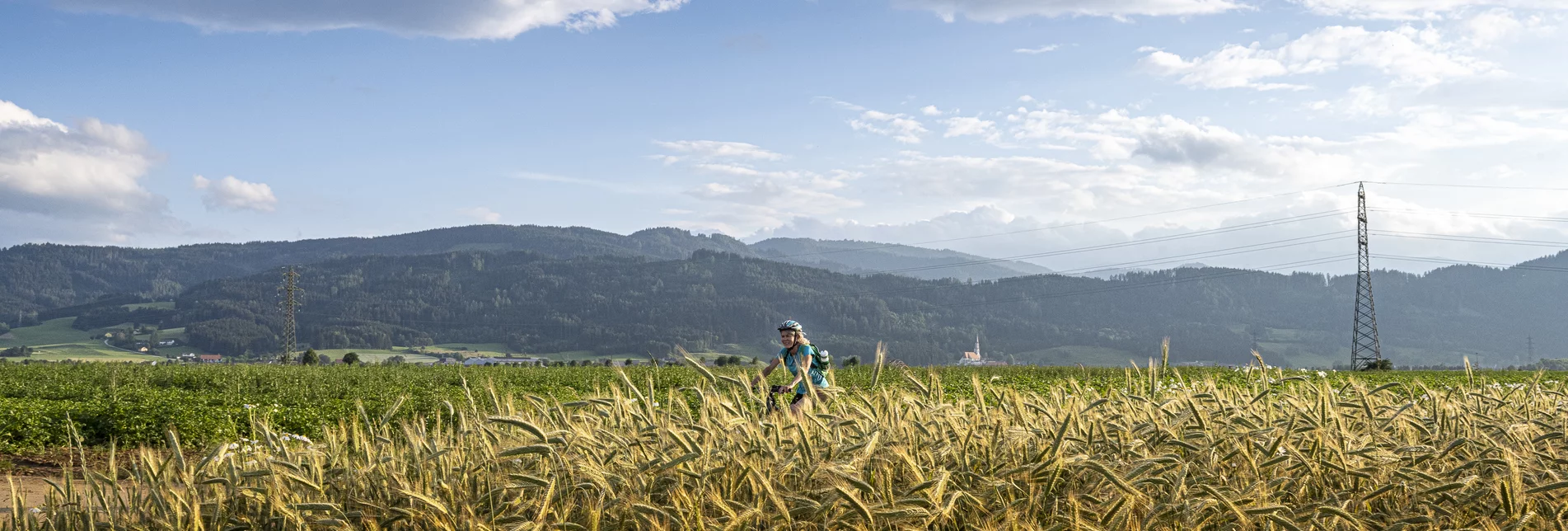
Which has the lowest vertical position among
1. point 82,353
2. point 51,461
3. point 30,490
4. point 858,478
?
point 82,353

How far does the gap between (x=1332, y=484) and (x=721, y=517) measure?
3131 mm

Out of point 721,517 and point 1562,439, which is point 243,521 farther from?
point 1562,439

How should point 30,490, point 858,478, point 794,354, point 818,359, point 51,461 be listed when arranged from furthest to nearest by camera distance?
point 51,461 → point 30,490 → point 794,354 → point 818,359 → point 858,478

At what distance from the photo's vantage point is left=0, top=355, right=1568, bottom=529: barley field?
4184mm

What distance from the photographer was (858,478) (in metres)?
4.25

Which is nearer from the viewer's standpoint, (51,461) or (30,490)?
(30,490)

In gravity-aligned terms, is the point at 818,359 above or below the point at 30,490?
→ above

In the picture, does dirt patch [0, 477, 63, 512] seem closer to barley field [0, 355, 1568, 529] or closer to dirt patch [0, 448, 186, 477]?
dirt patch [0, 448, 186, 477]

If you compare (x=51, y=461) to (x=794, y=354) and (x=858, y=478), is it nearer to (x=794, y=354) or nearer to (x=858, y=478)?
(x=794, y=354)

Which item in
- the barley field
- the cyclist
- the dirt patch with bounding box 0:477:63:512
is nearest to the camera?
the barley field

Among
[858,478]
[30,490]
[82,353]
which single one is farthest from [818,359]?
[82,353]

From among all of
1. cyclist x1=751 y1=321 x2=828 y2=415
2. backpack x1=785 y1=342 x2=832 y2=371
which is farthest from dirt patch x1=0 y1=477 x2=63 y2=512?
backpack x1=785 y1=342 x2=832 y2=371

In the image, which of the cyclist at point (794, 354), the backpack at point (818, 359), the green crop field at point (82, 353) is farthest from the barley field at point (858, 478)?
the green crop field at point (82, 353)

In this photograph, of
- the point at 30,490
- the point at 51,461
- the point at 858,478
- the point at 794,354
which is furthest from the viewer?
the point at 51,461
